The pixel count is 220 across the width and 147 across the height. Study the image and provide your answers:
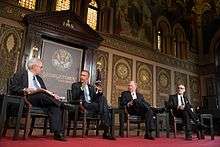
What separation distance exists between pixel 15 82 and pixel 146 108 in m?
3.00

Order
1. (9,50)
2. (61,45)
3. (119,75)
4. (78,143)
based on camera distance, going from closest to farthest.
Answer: (78,143) < (9,50) < (61,45) < (119,75)

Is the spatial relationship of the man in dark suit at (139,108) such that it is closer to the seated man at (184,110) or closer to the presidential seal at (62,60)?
the seated man at (184,110)

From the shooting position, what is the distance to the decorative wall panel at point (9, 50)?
295 inches

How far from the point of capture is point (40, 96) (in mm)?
4594

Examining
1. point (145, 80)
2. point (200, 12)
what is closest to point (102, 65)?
point (145, 80)

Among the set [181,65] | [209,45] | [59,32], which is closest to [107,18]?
[59,32]

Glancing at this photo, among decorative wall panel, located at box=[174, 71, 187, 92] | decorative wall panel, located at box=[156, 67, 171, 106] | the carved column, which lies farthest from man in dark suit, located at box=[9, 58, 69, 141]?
the carved column

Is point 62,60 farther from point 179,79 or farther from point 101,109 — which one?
point 179,79

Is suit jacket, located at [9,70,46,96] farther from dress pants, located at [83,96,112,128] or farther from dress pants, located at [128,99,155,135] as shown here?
dress pants, located at [128,99,155,135]

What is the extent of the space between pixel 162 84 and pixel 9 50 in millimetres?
6489

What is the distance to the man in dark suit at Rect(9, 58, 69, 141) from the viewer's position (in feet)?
14.5

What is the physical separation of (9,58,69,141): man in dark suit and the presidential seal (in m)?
3.46

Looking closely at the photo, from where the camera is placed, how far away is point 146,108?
248 inches

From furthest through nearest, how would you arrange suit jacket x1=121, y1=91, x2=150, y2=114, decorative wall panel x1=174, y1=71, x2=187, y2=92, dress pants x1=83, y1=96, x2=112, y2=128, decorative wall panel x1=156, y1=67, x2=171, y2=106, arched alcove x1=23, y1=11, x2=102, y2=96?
1. decorative wall panel x1=174, y1=71, x2=187, y2=92
2. decorative wall panel x1=156, y1=67, x2=171, y2=106
3. arched alcove x1=23, y1=11, x2=102, y2=96
4. suit jacket x1=121, y1=91, x2=150, y2=114
5. dress pants x1=83, y1=96, x2=112, y2=128
